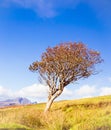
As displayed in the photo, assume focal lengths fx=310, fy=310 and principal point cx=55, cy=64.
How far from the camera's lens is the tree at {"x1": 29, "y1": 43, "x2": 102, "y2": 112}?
126 ft

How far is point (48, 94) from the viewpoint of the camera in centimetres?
3997

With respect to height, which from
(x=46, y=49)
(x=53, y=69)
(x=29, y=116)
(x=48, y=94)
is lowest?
(x=29, y=116)

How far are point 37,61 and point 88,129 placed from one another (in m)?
25.1

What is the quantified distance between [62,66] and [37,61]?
4412mm

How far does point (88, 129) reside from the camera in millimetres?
17031

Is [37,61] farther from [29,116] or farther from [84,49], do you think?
[29,116]

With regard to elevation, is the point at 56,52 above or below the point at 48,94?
above

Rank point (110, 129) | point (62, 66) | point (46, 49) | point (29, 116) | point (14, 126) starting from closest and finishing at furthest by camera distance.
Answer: point (110, 129)
point (14, 126)
point (29, 116)
point (62, 66)
point (46, 49)

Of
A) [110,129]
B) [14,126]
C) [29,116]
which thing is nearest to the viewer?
[110,129]

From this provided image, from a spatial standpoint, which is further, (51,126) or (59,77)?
(59,77)

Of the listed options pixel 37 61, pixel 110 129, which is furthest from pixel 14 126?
pixel 37 61

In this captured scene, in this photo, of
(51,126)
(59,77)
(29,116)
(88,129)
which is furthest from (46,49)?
(88,129)

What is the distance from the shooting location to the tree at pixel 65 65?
38.5 metres

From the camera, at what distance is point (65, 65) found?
1522 inches
